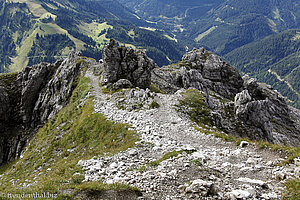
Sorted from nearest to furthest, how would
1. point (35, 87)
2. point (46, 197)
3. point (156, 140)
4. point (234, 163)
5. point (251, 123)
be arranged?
1. point (46, 197)
2. point (234, 163)
3. point (156, 140)
4. point (251, 123)
5. point (35, 87)

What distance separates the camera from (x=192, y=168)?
1384cm

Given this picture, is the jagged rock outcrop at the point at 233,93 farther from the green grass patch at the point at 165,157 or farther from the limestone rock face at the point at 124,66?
the green grass patch at the point at 165,157

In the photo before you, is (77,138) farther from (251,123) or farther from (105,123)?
(251,123)

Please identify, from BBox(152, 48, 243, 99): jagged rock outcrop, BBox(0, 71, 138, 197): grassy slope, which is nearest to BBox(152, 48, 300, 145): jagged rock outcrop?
BBox(152, 48, 243, 99): jagged rock outcrop

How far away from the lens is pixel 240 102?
5466 cm

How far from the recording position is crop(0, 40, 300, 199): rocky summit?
11805 millimetres

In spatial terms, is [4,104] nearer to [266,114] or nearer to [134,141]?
[134,141]

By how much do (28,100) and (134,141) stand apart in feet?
197

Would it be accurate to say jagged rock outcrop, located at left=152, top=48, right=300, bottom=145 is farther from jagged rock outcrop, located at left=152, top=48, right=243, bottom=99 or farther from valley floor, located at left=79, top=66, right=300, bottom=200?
valley floor, located at left=79, top=66, right=300, bottom=200

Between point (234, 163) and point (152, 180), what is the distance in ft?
21.9

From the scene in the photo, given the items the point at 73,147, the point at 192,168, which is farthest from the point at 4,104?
the point at 192,168

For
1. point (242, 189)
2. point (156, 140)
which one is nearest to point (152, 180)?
point (242, 189)

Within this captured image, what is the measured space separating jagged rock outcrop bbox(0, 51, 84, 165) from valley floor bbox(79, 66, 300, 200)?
45478mm

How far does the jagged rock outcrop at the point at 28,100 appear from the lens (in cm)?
5797
